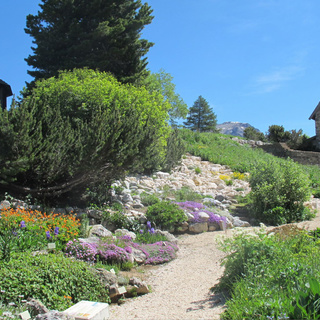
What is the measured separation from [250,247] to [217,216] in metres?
4.79

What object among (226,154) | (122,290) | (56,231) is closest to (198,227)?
(56,231)

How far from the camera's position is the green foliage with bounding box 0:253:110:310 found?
12.5 feet

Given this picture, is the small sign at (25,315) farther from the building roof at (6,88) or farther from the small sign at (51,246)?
the building roof at (6,88)

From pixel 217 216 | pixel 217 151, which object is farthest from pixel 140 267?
pixel 217 151

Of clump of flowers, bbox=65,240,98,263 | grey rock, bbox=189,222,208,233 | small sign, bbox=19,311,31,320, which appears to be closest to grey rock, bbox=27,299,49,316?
small sign, bbox=19,311,31,320

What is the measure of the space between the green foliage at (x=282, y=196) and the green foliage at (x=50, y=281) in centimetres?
598

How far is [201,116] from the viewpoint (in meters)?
50.3

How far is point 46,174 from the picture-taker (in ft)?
25.7

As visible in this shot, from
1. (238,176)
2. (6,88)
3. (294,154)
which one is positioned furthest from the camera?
(294,154)

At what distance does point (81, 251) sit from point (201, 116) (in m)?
46.4

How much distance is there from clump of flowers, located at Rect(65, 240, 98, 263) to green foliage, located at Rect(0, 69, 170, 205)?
2.32 meters

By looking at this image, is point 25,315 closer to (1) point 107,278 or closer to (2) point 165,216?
(1) point 107,278

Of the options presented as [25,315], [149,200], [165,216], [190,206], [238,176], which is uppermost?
[238,176]

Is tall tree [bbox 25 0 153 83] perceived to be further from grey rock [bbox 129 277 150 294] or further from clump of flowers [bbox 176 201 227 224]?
grey rock [bbox 129 277 150 294]
